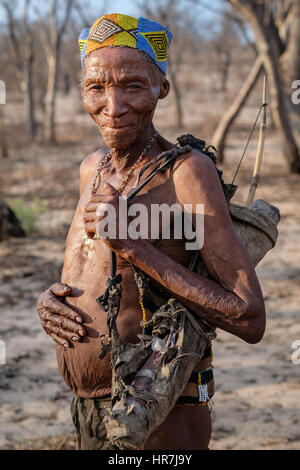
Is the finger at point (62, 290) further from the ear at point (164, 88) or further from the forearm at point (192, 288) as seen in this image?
the ear at point (164, 88)

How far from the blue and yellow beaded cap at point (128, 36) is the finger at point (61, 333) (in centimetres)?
89

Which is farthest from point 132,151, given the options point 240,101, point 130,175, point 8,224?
point 240,101

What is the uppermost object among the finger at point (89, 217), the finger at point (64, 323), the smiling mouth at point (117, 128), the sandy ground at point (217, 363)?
the smiling mouth at point (117, 128)

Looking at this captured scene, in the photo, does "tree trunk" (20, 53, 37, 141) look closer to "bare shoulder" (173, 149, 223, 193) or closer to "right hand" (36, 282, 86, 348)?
"right hand" (36, 282, 86, 348)

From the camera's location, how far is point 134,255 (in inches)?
55.5

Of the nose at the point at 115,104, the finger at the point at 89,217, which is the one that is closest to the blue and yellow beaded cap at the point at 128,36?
the nose at the point at 115,104

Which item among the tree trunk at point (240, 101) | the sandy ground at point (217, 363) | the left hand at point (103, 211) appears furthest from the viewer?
the tree trunk at point (240, 101)

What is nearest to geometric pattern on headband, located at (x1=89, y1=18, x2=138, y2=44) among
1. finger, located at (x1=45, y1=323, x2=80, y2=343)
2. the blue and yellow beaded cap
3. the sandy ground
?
the blue and yellow beaded cap

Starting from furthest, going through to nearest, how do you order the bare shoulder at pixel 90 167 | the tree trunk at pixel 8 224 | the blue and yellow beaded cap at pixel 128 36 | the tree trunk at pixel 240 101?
1. the tree trunk at pixel 240 101
2. the tree trunk at pixel 8 224
3. the bare shoulder at pixel 90 167
4. the blue and yellow beaded cap at pixel 128 36

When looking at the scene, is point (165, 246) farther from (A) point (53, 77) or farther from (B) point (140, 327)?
(A) point (53, 77)

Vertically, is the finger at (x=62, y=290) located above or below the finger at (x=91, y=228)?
below

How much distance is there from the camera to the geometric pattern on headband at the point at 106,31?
4.90 ft

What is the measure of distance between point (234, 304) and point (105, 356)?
453 millimetres
